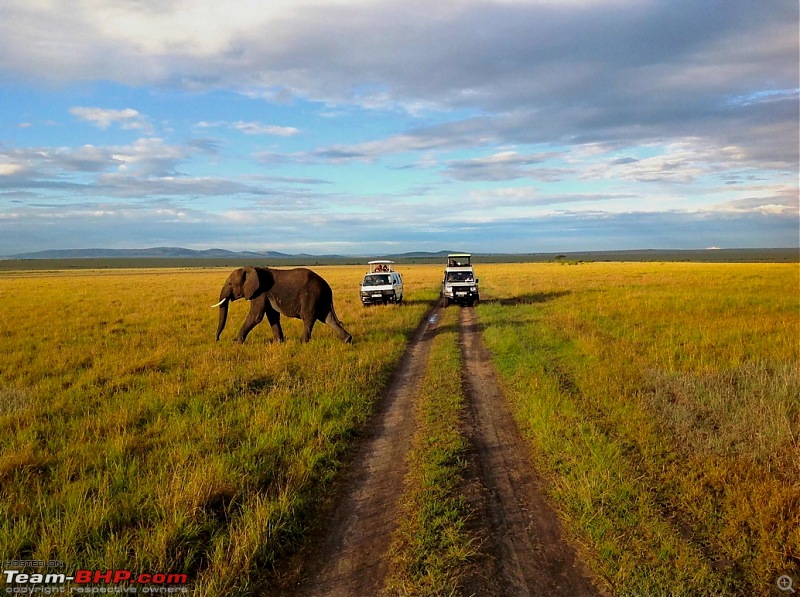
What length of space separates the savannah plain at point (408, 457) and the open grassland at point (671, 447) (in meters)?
0.03

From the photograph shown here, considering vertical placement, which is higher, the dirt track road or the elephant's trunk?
the elephant's trunk

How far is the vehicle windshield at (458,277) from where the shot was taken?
2455 centimetres

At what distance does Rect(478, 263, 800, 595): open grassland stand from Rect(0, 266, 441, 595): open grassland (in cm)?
284

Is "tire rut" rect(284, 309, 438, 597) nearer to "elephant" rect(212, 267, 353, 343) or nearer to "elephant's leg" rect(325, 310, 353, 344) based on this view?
"elephant's leg" rect(325, 310, 353, 344)

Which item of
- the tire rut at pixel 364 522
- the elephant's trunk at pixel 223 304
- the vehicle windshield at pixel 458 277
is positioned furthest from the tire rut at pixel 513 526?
the vehicle windshield at pixel 458 277

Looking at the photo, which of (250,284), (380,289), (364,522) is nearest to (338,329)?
(250,284)

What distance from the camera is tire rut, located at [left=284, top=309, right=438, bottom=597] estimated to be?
3.92 meters

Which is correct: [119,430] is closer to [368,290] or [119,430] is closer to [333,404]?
[333,404]

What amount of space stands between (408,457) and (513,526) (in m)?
1.82

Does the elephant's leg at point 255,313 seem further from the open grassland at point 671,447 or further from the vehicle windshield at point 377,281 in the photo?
the vehicle windshield at point 377,281

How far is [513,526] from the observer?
15.3ft

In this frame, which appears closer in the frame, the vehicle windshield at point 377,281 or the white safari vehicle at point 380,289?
the white safari vehicle at point 380,289

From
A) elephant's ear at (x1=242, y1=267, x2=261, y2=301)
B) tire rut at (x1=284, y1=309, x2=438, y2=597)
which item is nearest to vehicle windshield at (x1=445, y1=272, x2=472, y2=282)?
elephant's ear at (x1=242, y1=267, x2=261, y2=301)

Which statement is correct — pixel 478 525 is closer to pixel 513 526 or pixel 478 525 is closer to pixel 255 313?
pixel 513 526
